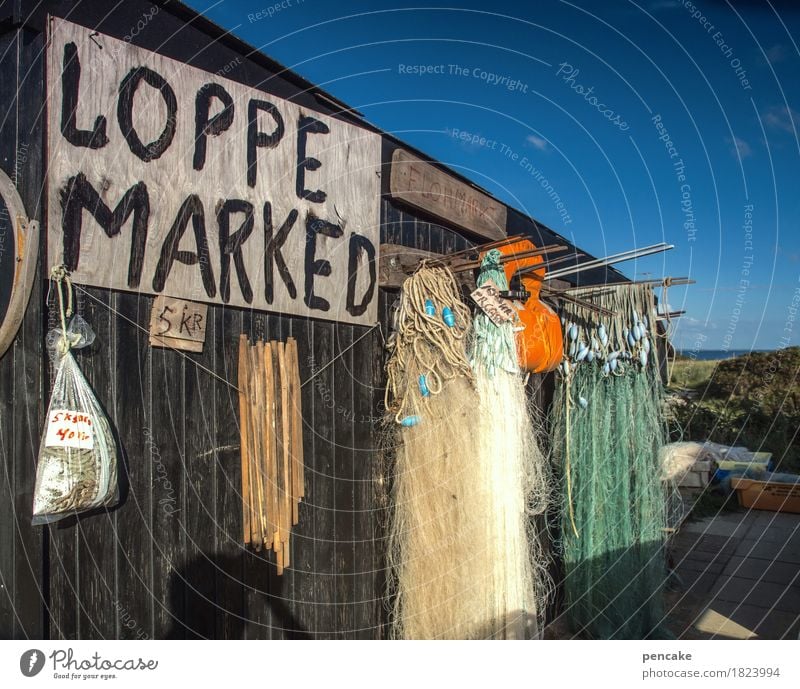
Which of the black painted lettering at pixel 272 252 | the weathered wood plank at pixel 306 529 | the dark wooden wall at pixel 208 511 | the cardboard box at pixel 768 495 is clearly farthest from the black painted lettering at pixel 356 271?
the cardboard box at pixel 768 495

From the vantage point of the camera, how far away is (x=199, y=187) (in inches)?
94.9

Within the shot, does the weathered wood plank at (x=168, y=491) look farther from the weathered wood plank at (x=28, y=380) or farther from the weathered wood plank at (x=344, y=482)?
the weathered wood plank at (x=344, y=482)

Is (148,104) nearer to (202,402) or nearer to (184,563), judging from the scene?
(202,402)

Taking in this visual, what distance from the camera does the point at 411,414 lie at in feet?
10.2

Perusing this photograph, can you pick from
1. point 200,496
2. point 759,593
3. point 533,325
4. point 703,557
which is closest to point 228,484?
point 200,496

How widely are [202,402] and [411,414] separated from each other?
3.48ft

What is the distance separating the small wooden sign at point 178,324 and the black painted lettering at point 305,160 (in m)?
0.72

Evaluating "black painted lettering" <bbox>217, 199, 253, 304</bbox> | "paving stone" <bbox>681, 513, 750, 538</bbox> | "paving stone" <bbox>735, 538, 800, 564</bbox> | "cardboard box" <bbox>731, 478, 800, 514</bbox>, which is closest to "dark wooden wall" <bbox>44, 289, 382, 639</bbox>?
"black painted lettering" <bbox>217, 199, 253, 304</bbox>

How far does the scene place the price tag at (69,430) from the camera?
6.26ft

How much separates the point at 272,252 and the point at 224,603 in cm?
145

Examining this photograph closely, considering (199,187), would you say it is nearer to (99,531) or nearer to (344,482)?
(99,531)

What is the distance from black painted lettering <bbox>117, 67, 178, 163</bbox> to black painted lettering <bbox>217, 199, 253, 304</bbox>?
1.04ft

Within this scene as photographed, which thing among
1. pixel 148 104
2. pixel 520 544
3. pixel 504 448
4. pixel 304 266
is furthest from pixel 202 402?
pixel 520 544

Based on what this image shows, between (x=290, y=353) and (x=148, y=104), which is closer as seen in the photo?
(x=148, y=104)
